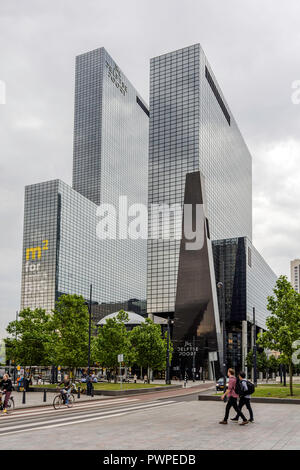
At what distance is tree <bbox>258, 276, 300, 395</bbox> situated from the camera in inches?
1257

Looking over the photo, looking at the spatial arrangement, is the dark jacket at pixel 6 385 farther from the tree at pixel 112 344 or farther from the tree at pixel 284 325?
the tree at pixel 112 344

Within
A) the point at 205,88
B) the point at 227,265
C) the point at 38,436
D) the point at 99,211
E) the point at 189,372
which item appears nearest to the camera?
the point at 38,436

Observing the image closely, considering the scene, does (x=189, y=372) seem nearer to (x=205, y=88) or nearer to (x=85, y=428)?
(x=205, y=88)

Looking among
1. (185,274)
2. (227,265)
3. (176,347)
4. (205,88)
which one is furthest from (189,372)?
(205,88)

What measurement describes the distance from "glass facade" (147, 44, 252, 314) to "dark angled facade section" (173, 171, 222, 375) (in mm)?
24071

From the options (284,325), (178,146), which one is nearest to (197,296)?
(178,146)

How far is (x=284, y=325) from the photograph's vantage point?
33.0m

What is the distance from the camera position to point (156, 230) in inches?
5172

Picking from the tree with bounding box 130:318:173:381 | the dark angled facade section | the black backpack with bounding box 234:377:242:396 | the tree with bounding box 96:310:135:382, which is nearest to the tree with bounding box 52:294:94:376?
the tree with bounding box 96:310:135:382

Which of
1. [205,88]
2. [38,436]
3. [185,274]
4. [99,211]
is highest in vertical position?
[205,88]

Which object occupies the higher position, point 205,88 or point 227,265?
A: point 205,88

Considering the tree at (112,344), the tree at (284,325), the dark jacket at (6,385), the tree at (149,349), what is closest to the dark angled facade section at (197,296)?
the tree at (149,349)
